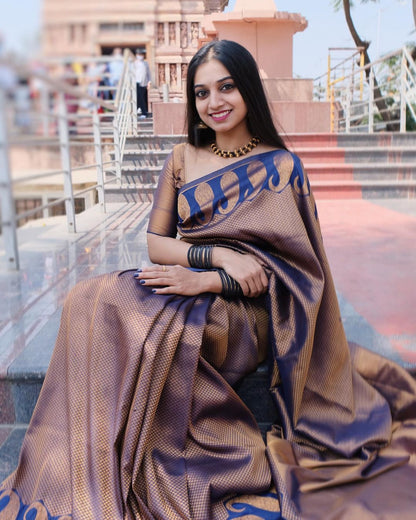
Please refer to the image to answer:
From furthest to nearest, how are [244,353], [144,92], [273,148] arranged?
[144,92] < [273,148] < [244,353]

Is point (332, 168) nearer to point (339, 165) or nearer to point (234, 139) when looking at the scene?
point (339, 165)

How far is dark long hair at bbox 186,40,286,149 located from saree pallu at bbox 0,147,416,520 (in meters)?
0.08

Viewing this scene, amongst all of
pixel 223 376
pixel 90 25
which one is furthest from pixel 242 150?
pixel 90 25

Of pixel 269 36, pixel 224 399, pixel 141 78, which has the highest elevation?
pixel 269 36

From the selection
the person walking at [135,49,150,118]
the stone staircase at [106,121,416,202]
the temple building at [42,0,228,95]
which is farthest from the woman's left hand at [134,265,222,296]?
the person walking at [135,49,150,118]

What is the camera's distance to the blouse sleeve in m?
1.50

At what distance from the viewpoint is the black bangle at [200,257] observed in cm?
134

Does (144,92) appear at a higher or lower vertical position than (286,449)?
higher

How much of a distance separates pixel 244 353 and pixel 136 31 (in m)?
0.77

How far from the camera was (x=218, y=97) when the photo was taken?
4.46 feet

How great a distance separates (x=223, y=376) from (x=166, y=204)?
0.51 meters

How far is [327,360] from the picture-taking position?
4.27ft

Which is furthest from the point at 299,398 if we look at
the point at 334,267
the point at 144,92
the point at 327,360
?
the point at 144,92

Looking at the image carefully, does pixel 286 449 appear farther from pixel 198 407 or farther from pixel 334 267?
pixel 334 267
